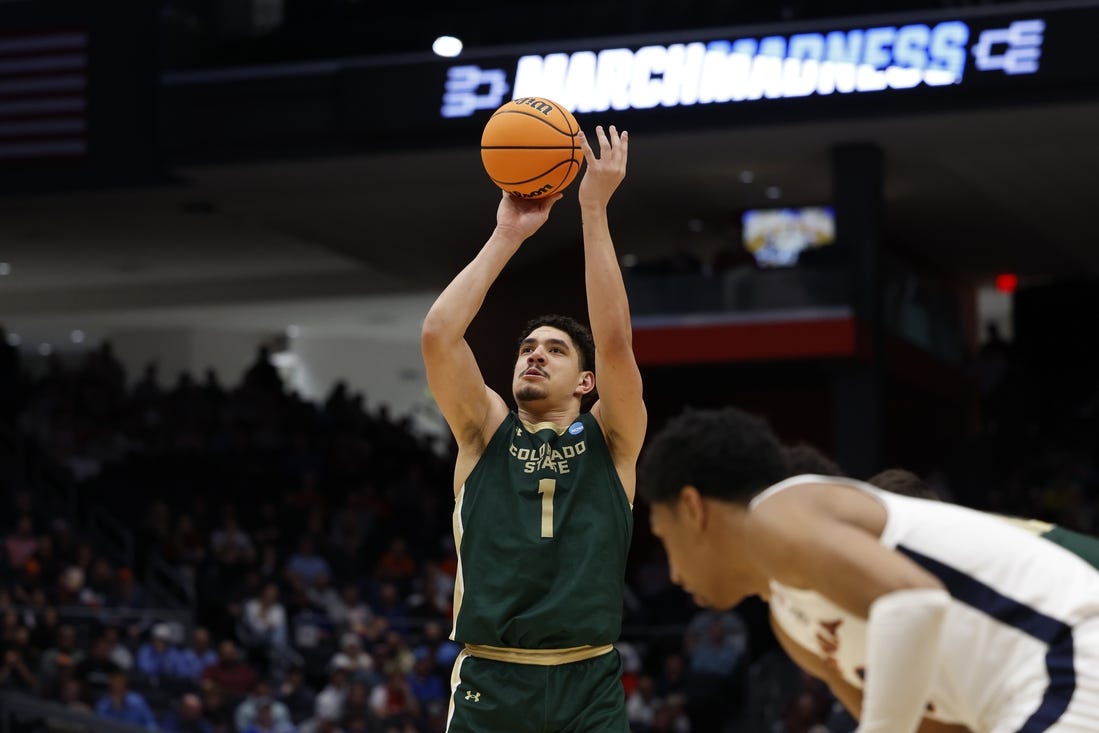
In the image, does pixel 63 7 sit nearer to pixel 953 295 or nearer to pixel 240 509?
pixel 240 509

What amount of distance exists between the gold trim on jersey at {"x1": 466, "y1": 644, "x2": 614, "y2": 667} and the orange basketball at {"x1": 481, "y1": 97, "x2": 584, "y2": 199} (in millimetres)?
1634

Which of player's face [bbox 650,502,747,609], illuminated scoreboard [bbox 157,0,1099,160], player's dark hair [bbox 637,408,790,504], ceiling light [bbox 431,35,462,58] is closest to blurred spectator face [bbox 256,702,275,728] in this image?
illuminated scoreboard [bbox 157,0,1099,160]

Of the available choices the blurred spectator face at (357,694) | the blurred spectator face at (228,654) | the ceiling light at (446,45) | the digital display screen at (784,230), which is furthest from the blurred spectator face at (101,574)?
the digital display screen at (784,230)

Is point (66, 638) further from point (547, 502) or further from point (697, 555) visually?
point (697, 555)

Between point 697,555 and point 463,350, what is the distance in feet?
7.22

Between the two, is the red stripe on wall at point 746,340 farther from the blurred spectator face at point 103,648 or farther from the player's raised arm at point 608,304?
the player's raised arm at point 608,304

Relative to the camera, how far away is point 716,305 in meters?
17.9

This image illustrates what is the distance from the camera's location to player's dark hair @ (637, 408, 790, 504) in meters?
3.60

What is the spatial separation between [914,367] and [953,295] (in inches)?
157

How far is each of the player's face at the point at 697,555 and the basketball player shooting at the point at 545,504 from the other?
1754 millimetres

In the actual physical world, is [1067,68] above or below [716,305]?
above

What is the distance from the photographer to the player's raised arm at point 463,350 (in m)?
5.66

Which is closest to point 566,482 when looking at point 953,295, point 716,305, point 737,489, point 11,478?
point 737,489

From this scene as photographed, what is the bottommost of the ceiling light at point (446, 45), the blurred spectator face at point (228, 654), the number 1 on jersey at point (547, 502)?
the blurred spectator face at point (228, 654)
